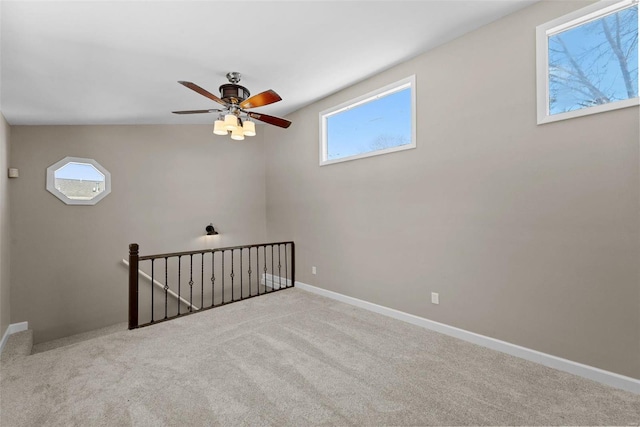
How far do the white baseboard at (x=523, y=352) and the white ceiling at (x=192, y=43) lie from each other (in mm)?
2987

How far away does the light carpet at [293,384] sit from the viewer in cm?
180

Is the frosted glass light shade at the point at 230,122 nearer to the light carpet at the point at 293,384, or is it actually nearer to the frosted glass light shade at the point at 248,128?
the frosted glass light shade at the point at 248,128

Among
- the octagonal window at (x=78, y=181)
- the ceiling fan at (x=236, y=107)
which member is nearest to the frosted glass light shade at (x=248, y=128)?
the ceiling fan at (x=236, y=107)

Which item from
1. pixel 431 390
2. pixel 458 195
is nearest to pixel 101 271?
pixel 431 390

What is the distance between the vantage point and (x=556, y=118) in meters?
2.29

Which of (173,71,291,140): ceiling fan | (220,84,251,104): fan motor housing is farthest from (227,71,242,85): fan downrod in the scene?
(220,84,251,104): fan motor housing

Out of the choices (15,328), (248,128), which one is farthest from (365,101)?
(15,328)

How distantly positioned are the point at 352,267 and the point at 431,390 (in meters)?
2.05

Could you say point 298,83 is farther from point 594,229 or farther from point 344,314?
point 594,229

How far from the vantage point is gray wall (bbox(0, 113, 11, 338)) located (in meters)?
3.37

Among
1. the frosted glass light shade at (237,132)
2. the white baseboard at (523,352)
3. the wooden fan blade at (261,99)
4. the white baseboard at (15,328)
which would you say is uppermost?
the wooden fan blade at (261,99)

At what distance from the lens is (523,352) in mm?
2473

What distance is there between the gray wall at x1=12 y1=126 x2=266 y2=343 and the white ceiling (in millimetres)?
873

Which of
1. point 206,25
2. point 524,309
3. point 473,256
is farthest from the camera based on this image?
point 473,256
